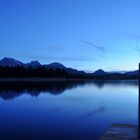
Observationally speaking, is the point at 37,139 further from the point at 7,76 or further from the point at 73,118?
the point at 7,76

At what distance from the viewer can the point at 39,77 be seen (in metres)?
142

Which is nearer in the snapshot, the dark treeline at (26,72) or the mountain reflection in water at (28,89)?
the mountain reflection in water at (28,89)

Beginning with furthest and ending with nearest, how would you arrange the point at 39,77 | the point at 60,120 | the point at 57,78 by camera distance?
1. the point at 57,78
2. the point at 39,77
3. the point at 60,120

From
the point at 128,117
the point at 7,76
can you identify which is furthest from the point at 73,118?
the point at 7,76

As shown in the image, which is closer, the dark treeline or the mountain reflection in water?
the mountain reflection in water

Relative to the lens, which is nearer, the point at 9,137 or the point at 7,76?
the point at 9,137

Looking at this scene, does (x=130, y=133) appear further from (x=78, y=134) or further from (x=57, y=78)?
(x=57, y=78)

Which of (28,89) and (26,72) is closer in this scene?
(28,89)

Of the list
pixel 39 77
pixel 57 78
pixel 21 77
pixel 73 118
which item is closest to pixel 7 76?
pixel 21 77

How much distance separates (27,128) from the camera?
1642 cm

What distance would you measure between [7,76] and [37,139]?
116956mm

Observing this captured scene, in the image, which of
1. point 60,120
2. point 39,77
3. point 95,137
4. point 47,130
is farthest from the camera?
point 39,77

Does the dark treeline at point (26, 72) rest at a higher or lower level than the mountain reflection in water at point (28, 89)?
→ higher

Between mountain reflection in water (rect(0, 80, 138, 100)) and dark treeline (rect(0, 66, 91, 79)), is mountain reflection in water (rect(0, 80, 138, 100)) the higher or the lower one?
the lower one
